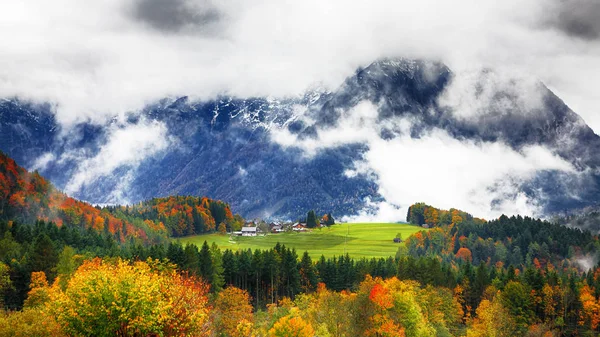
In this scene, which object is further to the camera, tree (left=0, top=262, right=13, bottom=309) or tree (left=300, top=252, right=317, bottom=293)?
tree (left=300, top=252, right=317, bottom=293)

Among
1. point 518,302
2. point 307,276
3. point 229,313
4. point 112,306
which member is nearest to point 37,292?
point 229,313

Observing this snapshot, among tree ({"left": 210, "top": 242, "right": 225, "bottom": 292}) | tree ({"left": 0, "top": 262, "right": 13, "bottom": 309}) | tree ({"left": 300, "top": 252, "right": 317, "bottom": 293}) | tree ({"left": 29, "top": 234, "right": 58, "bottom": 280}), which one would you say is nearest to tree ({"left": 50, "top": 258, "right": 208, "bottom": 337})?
tree ({"left": 0, "top": 262, "right": 13, "bottom": 309})

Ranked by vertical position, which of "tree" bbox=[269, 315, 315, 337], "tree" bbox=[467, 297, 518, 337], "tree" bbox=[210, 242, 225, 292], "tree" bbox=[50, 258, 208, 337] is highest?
"tree" bbox=[50, 258, 208, 337]

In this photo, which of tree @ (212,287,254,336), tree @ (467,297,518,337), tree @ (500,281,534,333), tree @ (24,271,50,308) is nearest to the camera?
tree @ (212,287,254,336)

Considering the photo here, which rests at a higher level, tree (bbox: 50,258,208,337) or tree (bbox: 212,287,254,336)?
tree (bbox: 50,258,208,337)

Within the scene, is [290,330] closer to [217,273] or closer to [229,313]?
[229,313]

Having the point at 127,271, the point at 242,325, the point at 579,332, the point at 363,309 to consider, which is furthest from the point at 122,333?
the point at 579,332

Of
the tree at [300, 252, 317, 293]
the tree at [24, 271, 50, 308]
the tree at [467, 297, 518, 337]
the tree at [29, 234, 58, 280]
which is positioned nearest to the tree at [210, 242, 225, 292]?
the tree at [300, 252, 317, 293]

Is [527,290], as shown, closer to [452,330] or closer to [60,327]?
[452,330]

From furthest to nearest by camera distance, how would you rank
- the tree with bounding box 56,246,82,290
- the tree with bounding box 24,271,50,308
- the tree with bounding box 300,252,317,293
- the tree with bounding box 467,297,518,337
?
the tree with bounding box 300,252,317,293
the tree with bounding box 467,297,518,337
the tree with bounding box 56,246,82,290
the tree with bounding box 24,271,50,308

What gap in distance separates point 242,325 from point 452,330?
84520mm

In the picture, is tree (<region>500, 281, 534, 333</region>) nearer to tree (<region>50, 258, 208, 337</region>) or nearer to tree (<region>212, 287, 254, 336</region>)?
tree (<region>212, 287, 254, 336</region>)

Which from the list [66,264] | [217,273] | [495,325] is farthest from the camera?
[217,273]

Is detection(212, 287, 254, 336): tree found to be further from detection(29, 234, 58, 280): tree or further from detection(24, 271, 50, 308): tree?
detection(29, 234, 58, 280): tree
